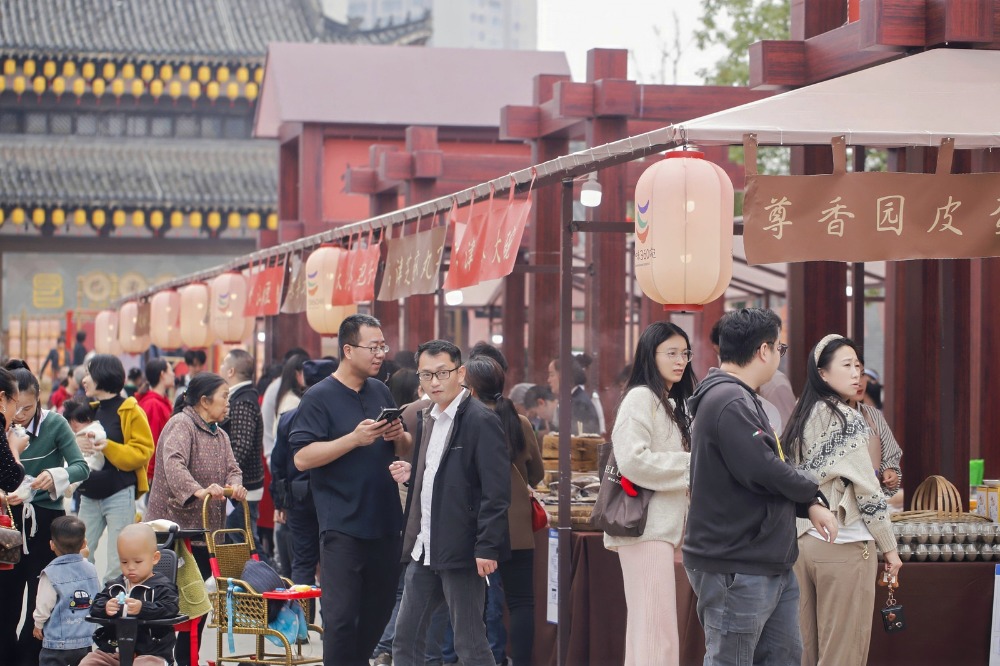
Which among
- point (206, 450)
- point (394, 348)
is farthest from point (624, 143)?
point (394, 348)

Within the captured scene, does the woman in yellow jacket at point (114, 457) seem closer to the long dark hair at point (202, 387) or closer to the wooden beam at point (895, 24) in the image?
the long dark hair at point (202, 387)

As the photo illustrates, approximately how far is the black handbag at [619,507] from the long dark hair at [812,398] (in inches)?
26.2

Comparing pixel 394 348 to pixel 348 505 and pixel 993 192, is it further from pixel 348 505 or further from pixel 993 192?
pixel 993 192

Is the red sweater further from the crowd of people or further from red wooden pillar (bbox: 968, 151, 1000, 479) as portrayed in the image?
red wooden pillar (bbox: 968, 151, 1000, 479)

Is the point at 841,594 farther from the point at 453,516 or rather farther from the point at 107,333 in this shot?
the point at 107,333

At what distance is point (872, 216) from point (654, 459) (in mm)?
1469

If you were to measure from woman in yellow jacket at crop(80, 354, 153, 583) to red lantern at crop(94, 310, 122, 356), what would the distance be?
14.0 meters

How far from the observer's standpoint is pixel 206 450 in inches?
328

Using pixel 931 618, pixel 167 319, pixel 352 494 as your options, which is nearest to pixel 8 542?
pixel 352 494

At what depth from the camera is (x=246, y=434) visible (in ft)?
32.3

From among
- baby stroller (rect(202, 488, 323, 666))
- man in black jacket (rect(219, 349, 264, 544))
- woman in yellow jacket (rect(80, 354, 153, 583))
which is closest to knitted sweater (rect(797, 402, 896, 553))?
baby stroller (rect(202, 488, 323, 666))

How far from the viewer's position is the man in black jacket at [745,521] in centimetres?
516

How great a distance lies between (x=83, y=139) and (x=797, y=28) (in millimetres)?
25073

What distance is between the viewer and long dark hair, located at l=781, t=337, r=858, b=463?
623 centimetres
